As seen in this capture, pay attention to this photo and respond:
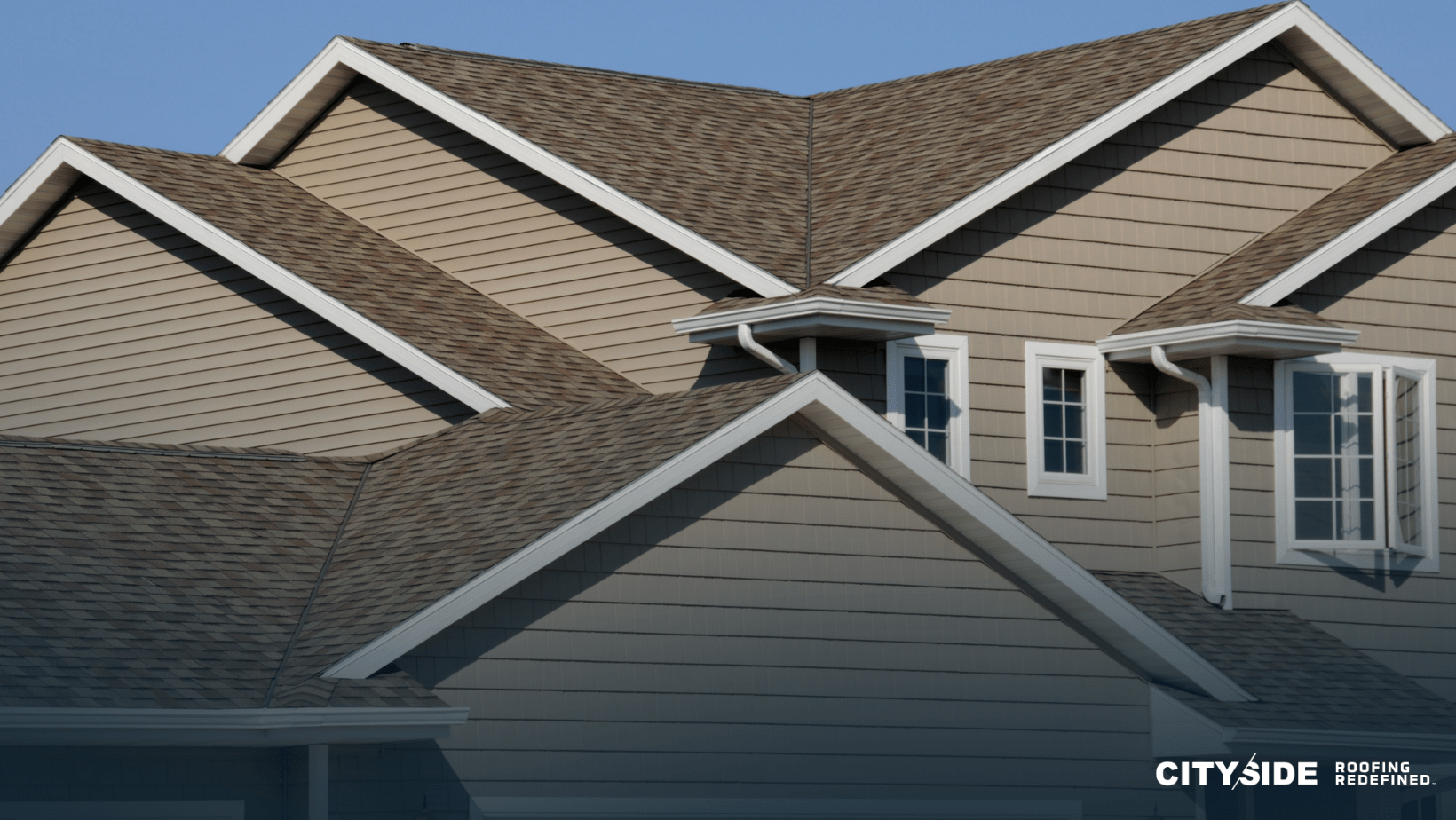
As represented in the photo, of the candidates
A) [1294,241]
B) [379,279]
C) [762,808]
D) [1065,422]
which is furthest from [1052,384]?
[379,279]

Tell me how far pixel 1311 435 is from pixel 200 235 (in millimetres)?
9675

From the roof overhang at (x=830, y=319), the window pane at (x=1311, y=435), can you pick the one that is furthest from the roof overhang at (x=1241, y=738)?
the roof overhang at (x=830, y=319)

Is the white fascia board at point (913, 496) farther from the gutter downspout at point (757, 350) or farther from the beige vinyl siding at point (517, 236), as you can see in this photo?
the beige vinyl siding at point (517, 236)

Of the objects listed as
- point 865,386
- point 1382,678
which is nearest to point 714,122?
point 865,386

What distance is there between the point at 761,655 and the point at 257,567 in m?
3.51

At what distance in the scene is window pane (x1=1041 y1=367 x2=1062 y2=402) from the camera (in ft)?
59.5

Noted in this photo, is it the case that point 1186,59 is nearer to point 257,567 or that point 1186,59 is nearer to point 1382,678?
point 1382,678

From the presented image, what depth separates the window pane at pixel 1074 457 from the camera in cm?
1817

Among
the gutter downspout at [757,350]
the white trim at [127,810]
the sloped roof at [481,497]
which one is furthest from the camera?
the gutter downspout at [757,350]

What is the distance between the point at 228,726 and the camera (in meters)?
12.1

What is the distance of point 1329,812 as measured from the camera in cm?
1744

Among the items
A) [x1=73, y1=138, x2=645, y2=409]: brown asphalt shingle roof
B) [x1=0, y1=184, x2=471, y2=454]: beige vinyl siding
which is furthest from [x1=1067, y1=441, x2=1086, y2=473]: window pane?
[x1=0, y1=184, x2=471, y2=454]: beige vinyl siding

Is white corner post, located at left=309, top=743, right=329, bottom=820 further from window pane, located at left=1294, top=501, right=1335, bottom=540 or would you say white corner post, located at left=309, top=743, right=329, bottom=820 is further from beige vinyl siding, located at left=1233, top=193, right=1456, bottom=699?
window pane, located at left=1294, top=501, right=1335, bottom=540

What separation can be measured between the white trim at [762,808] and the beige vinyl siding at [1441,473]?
3627 millimetres
